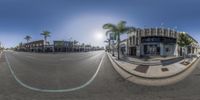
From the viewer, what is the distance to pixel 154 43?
29172mm

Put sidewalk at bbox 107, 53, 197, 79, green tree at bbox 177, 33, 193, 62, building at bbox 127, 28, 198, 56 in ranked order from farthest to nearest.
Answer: green tree at bbox 177, 33, 193, 62, building at bbox 127, 28, 198, 56, sidewalk at bbox 107, 53, 197, 79

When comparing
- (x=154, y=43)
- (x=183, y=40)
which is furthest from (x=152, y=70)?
(x=154, y=43)

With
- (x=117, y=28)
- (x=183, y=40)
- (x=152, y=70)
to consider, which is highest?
(x=117, y=28)

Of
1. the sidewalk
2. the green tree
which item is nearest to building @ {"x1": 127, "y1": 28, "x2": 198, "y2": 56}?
the green tree

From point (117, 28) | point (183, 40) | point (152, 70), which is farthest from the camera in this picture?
point (117, 28)

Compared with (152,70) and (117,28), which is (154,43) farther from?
(152,70)

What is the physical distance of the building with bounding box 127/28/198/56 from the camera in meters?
21.6

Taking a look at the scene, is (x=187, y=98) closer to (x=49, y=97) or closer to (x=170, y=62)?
(x=49, y=97)

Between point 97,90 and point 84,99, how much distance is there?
4.62ft

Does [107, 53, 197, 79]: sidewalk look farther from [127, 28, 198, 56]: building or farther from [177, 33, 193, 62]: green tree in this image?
[177, 33, 193, 62]: green tree

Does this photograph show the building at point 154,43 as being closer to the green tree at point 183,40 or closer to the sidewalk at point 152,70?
the green tree at point 183,40

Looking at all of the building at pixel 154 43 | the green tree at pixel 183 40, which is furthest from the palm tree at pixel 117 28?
the green tree at pixel 183 40

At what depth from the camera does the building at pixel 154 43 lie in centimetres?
2163

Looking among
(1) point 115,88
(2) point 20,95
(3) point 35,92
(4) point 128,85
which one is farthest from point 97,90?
(2) point 20,95
